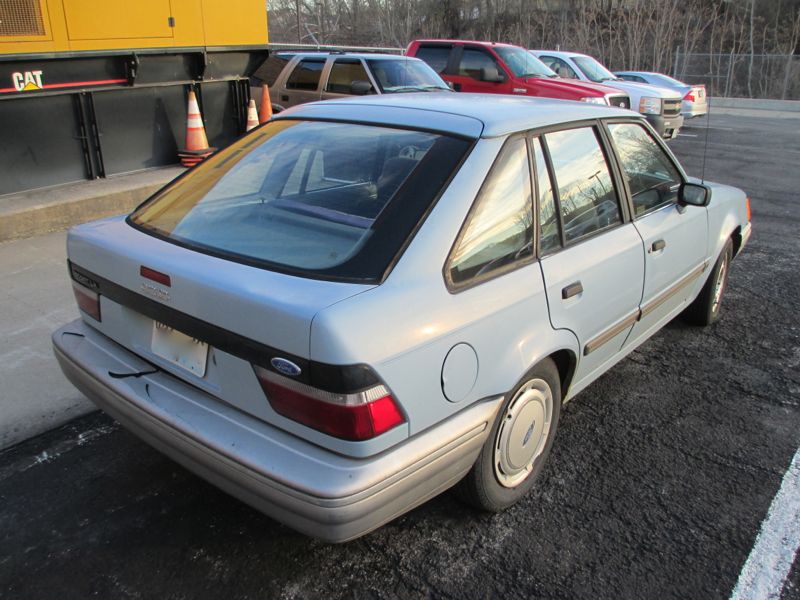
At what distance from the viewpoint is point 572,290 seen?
9.16 ft

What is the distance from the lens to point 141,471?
3029mm

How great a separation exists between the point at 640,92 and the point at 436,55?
14.6 feet

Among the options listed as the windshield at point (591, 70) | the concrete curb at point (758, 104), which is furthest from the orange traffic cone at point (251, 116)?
the concrete curb at point (758, 104)

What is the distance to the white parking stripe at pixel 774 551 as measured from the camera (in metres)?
2.42

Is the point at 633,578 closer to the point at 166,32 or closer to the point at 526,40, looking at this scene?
the point at 166,32

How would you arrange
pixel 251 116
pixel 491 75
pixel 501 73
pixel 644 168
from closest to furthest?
1. pixel 644 168
2. pixel 251 116
3. pixel 491 75
4. pixel 501 73

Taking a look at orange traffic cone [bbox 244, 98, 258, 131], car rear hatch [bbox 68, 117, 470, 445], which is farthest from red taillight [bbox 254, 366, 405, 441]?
orange traffic cone [bbox 244, 98, 258, 131]

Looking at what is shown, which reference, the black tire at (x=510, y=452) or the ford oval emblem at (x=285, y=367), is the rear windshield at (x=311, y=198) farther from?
the black tire at (x=510, y=452)

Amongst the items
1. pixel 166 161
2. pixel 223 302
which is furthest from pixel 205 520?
pixel 166 161

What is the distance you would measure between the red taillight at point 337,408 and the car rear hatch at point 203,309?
0.20 ft

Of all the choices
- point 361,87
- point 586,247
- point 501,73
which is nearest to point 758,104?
point 501,73

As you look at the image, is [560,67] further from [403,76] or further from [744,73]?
[744,73]

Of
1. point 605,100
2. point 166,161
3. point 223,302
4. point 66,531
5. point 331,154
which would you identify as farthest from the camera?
point 605,100

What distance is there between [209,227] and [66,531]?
4.39ft
